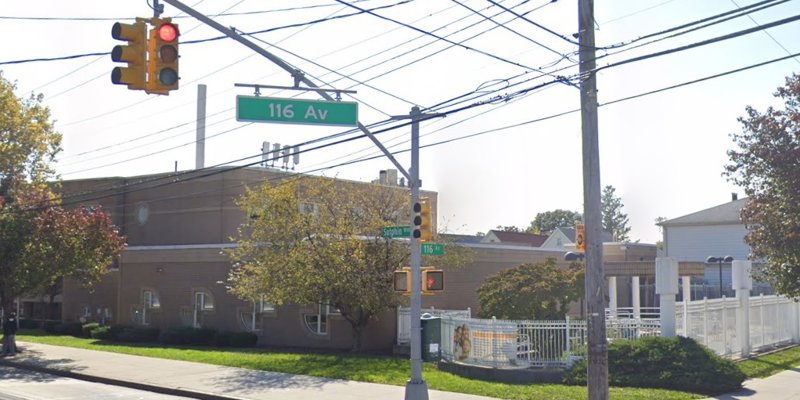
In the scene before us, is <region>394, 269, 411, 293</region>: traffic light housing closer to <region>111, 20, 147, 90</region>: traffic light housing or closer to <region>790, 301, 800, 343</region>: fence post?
<region>111, 20, 147, 90</region>: traffic light housing

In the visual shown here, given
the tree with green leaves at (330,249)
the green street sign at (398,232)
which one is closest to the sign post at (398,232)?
the green street sign at (398,232)

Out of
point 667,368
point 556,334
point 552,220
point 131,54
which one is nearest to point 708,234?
point 556,334

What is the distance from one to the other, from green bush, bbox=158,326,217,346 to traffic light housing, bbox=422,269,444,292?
1824cm

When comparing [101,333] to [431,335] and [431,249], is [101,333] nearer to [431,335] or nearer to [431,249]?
[431,335]

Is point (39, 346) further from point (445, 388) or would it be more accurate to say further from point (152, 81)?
point (152, 81)

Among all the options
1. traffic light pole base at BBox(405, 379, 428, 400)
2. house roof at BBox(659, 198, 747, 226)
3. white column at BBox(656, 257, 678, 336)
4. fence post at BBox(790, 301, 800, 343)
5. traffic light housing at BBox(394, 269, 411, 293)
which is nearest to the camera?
traffic light pole base at BBox(405, 379, 428, 400)

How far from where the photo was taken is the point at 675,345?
18344 mm

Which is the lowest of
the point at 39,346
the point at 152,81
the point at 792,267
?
the point at 39,346

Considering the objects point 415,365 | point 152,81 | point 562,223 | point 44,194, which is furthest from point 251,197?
point 562,223

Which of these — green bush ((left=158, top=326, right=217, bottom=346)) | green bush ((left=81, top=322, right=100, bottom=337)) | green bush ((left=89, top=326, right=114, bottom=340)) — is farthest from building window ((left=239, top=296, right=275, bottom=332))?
green bush ((left=81, top=322, right=100, bottom=337))

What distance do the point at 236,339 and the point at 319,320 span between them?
11.7ft

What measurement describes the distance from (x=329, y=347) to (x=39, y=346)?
12106 mm

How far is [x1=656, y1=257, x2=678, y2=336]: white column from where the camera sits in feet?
63.0

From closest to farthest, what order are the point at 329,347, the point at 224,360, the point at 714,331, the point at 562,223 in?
the point at 714,331
the point at 224,360
the point at 329,347
the point at 562,223
